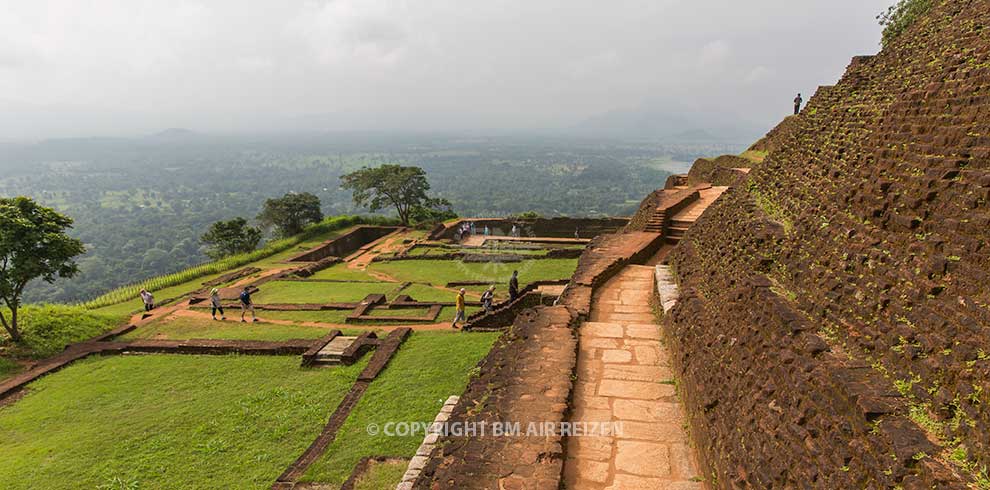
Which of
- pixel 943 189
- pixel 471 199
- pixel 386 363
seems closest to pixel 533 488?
pixel 943 189

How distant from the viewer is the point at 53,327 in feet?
46.0

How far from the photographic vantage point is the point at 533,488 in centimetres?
432

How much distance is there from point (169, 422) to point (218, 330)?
6296 mm

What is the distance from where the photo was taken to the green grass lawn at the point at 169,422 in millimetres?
7133

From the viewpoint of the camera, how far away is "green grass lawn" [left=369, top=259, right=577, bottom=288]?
18.8m

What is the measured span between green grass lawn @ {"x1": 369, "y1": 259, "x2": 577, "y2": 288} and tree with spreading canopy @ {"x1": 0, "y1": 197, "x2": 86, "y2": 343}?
37.7ft

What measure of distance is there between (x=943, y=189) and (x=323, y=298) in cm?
1695

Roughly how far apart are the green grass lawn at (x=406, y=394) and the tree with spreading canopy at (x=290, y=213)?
29.2 m

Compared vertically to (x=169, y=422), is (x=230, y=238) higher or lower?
lower

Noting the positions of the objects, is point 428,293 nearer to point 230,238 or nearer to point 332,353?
point 332,353

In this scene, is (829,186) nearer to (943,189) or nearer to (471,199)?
(943,189)

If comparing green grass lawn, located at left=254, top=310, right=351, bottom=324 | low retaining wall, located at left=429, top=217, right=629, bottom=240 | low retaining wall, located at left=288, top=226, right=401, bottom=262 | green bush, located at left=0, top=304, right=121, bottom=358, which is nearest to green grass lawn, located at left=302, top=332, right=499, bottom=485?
green grass lawn, located at left=254, top=310, right=351, bottom=324

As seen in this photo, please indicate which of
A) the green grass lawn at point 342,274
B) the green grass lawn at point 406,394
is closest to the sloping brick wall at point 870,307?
the green grass lawn at point 406,394

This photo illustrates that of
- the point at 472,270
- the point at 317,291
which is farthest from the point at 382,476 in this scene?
the point at 472,270
